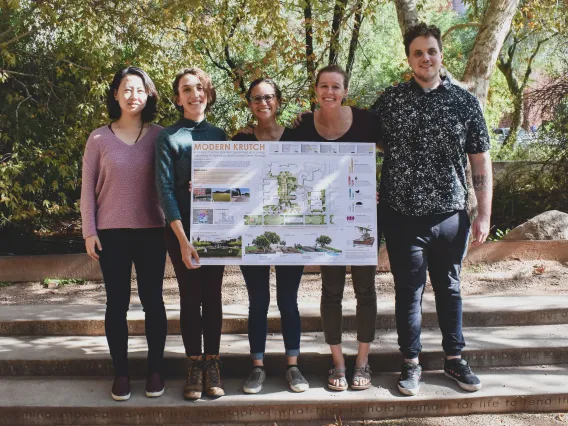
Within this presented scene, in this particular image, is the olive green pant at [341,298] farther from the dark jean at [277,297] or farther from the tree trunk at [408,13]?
the tree trunk at [408,13]

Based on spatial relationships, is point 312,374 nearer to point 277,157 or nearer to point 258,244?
point 258,244

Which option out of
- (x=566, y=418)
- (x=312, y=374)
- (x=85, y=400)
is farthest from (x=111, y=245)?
(x=566, y=418)

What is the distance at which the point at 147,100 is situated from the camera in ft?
11.5

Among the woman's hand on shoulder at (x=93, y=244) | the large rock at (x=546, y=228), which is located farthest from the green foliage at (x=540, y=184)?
the woman's hand on shoulder at (x=93, y=244)

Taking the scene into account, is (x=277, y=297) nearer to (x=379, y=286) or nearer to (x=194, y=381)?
(x=194, y=381)

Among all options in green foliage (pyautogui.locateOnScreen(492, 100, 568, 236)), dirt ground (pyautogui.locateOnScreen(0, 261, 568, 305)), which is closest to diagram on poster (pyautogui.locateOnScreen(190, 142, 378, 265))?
dirt ground (pyautogui.locateOnScreen(0, 261, 568, 305))

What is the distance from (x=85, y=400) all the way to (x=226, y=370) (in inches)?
37.6

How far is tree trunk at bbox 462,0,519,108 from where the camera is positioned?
600cm

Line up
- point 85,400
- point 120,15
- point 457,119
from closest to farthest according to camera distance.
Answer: point 457,119 → point 85,400 → point 120,15

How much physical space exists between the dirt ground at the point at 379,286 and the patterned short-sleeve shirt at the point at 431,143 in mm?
2206

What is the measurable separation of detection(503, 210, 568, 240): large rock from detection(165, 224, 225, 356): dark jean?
15.8 feet

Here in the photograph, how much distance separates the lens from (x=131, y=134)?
11.3 ft

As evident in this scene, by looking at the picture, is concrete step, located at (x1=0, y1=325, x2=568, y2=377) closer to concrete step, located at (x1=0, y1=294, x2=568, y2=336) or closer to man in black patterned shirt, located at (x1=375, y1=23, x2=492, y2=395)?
concrete step, located at (x1=0, y1=294, x2=568, y2=336)

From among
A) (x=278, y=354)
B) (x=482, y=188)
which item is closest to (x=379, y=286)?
(x=278, y=354)
